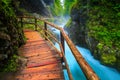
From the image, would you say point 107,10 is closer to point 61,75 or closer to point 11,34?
point 11,34

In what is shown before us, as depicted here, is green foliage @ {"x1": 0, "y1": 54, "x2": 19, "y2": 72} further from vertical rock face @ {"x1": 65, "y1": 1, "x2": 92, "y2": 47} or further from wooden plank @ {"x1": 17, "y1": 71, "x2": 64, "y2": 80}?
vertical rock face @ {"x1": 65, "y1": 1, "x2": 92, "y2": 47}

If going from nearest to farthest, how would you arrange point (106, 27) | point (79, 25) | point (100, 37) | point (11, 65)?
point (11, 65) → point (100, 37) → point (106, 27) → point (79, 25)

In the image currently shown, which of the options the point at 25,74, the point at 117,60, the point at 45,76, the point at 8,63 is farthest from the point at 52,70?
the point at 117,60

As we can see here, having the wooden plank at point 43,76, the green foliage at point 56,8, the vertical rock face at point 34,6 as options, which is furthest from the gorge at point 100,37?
the green foliage at point 56,8

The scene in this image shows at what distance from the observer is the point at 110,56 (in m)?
14.0

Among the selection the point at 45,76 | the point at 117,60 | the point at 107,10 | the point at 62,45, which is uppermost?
the point at 107,10

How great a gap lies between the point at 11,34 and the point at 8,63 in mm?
1471

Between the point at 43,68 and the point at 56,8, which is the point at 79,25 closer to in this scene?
the point at 43,68

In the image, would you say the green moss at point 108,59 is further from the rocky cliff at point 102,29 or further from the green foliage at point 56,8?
the green foliage at point 56,8

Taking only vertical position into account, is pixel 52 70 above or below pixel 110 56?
above

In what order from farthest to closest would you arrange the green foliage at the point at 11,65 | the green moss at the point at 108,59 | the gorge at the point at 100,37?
1. the gorge at the point at 100,37
2. the green moss at the point at 108,59
3. the green foliage at the point at 11,65

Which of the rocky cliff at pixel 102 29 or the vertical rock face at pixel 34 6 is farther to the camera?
the vertical rock face at pixel 34 6

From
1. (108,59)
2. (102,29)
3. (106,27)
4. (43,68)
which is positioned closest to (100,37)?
(102,29)

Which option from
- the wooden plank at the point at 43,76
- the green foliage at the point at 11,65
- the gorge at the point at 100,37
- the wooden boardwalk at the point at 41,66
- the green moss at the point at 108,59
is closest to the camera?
the wooden plank at the point at 43,76
